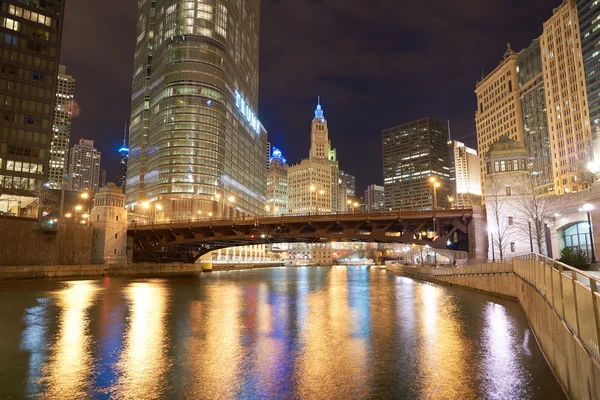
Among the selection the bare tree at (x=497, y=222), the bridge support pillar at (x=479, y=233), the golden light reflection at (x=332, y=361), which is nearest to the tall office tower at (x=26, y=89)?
the bridge support pillar at (x=479, y=233)

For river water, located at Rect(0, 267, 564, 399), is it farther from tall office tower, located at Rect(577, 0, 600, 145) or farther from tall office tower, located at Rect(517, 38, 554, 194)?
tall office tower, located at Rect(517, 38, 554, 194)

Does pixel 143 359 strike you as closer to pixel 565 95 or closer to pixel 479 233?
pixel 479 233

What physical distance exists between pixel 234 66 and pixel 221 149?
43103 millimetres

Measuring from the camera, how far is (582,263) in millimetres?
33844

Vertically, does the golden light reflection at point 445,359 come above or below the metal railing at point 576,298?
below

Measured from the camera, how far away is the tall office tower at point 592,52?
142250 millimetres

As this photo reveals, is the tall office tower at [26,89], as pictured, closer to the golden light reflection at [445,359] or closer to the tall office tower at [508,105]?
the golden light reflection at [445,359]

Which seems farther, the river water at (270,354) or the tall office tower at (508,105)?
the tall office tower at (508,105)

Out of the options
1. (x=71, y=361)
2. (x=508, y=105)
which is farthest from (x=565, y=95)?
(x=71, y=361)

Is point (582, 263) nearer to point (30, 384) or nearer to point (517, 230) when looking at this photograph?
point (517, 230)

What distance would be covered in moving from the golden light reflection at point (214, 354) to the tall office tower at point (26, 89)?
8681cm

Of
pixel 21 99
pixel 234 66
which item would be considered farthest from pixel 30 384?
pixel 234 66

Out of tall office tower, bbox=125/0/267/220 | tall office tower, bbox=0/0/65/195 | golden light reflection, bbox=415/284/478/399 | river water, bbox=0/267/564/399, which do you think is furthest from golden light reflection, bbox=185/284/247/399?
tall office tower, bbox=125/0/267/220

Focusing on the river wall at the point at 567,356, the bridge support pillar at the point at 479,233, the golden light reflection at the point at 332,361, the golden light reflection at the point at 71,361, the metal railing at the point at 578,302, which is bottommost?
the golden light reflection at the point at 332,361
